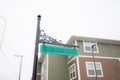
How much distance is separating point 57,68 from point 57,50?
13.3 m

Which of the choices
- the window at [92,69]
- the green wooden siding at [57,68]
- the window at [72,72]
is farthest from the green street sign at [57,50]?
the green wooden siding at [57,68]

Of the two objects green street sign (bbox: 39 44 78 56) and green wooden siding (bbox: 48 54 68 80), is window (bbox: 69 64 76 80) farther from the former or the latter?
green street sign (bbox: 39 44 78 56)

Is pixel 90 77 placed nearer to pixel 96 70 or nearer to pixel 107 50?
pixel 96 70

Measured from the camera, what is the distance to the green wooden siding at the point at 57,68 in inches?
720

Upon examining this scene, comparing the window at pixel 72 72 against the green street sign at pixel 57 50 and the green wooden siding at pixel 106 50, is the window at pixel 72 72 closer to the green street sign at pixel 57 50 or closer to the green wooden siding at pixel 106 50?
the green wooden siding at pixel 106 50

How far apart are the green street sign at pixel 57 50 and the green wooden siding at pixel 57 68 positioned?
1290 cm

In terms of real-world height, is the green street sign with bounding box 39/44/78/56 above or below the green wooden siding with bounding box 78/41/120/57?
below

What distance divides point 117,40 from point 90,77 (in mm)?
6152

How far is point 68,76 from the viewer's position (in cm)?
1817

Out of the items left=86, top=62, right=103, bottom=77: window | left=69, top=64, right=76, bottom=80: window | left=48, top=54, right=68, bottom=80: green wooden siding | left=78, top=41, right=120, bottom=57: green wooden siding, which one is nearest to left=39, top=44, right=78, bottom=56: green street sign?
left=86, top=62, right=103, bottom=77: window

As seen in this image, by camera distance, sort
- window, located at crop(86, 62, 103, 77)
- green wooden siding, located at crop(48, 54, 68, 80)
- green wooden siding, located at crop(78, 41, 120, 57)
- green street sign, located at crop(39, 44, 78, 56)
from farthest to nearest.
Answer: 1. green wooden siding, located at crop(48, 54, 68, 80)
2. green wooden siding, located at crop(78, 41, 120, 57)
3. window, located at crop(86, 62, 103, 77)
4. green street sign, located at crop(39, 44, 78, 56)

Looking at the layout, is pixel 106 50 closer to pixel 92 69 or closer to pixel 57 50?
pixel 92 69

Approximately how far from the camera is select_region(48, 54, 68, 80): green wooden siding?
1830cm

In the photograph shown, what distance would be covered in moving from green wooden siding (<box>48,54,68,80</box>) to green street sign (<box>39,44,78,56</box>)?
42.3 ft
